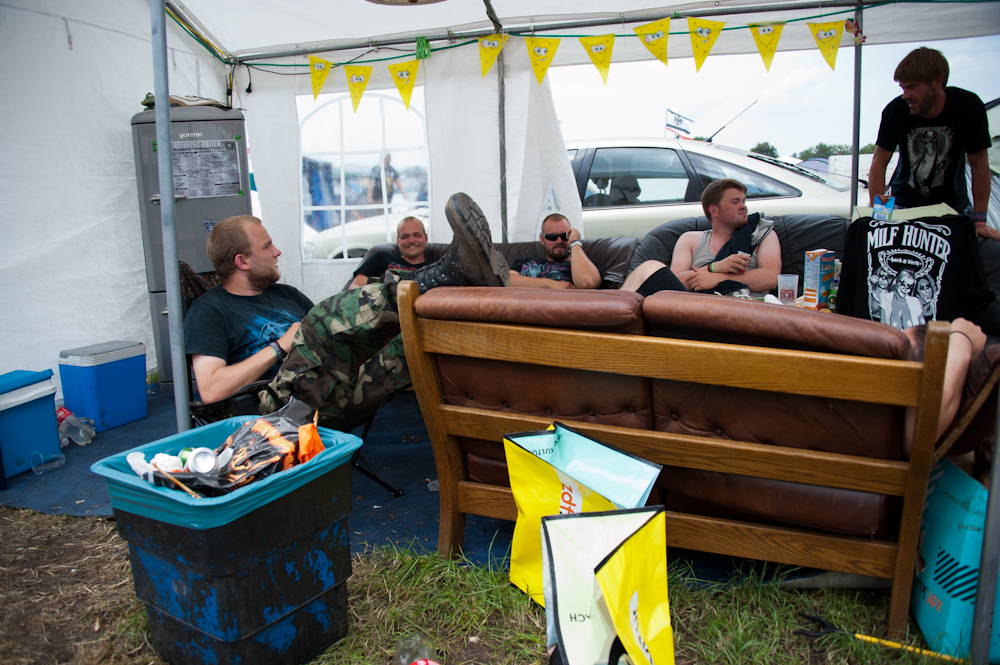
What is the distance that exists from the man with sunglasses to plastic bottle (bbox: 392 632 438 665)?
8.97ft

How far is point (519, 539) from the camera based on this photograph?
5.45 ft

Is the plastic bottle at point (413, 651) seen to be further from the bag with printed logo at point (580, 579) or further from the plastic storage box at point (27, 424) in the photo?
the plastic storage box at point (27, 424)

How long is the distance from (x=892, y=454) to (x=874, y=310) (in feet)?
2.75

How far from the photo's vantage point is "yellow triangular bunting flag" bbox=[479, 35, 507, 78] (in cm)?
418

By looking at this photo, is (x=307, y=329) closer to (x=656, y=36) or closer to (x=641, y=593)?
(x=641, y=593)

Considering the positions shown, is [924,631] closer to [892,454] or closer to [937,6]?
[892,454]

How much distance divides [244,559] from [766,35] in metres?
4.25

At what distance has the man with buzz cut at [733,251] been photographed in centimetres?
346

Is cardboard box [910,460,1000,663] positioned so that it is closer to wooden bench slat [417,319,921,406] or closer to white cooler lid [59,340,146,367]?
wooden bench slat [417,319,921,406]

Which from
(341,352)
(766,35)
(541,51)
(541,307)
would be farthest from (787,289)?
(541,51)

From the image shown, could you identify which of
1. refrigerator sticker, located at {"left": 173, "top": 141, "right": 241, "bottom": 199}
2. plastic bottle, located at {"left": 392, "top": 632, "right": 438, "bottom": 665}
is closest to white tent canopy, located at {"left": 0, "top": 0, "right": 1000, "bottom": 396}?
refrigerator sticker, located at {"left": 173, "top": 141, "right": 241, "bottom": 199}

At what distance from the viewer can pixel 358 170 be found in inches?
191

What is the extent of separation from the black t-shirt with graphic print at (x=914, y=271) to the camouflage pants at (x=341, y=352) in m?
1.60

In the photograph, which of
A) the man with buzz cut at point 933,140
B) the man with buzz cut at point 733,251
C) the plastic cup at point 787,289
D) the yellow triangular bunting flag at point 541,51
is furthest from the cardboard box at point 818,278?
the yellow triangular bunting flag at point 541,51
